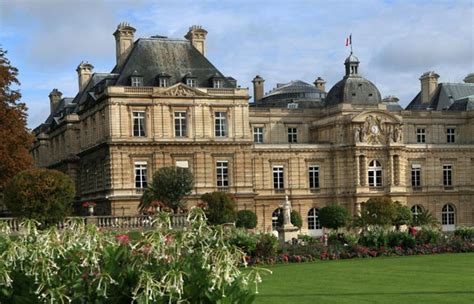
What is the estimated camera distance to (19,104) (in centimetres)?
4697

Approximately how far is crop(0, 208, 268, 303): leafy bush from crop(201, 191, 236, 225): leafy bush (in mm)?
35381

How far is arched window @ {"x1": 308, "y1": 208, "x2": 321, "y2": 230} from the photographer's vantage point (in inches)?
2483

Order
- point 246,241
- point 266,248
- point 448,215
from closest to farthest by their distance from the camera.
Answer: point 246,241 < point 266,248 < point 448,215

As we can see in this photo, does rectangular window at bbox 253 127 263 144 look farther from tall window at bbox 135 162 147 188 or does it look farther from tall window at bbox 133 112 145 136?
tall window at bbox 135 162 147 188

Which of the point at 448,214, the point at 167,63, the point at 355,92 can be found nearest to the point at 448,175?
the point at 448,214

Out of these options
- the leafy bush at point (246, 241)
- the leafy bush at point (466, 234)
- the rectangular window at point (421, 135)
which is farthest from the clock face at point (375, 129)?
the leafy bush at point (246, 241)

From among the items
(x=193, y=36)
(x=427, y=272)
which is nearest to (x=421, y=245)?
(x=427, y=272)

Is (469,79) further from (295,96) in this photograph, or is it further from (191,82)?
(191,82)

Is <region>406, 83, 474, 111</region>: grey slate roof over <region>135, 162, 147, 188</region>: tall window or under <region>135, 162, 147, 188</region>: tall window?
over

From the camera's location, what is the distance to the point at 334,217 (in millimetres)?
57375

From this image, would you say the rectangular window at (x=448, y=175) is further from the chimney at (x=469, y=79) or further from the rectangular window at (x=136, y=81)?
the rectangular window at (x=136, y=81)

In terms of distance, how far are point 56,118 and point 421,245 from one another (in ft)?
147

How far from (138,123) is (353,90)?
1923cm

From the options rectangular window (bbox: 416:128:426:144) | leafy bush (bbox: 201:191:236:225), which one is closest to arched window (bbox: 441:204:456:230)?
rectangular window (bbox: 416:128:426:144)
